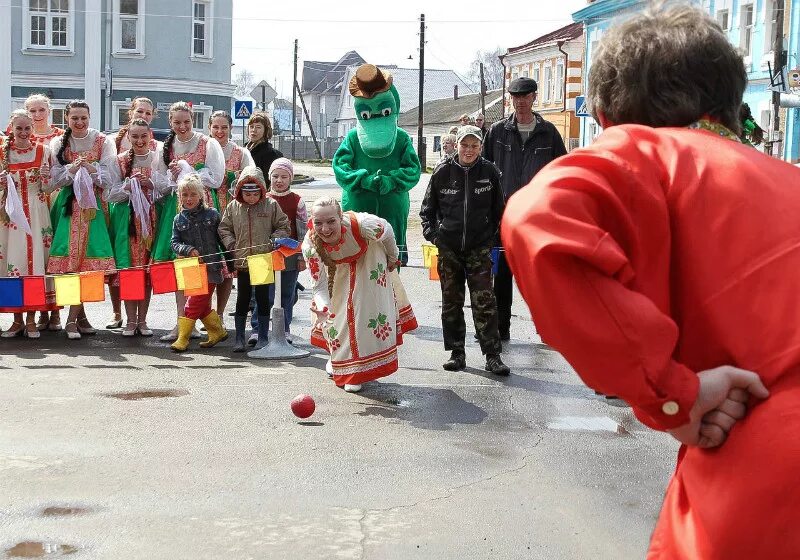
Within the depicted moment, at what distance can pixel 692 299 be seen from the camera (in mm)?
2152

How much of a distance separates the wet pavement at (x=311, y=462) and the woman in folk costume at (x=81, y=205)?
1050 mm

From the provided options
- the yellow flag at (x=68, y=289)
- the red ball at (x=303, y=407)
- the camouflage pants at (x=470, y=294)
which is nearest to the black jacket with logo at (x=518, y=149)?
the camouflage pants at (x=470, y=294)

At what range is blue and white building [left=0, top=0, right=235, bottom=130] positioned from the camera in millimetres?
38125

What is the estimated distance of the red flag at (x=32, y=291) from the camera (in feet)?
33.3

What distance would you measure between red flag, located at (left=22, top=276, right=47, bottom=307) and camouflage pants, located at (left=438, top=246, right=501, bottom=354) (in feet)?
11.3

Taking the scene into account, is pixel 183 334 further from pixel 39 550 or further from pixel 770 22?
pixel 770 22

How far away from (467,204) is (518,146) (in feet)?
4.46

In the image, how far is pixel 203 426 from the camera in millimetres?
7277

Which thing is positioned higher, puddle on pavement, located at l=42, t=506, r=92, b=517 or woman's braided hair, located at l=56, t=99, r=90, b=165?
woman's braided hair, located at l=56, t=99, r=90, b=165

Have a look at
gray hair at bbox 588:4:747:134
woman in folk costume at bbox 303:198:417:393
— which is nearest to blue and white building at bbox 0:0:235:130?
woman in folk costume at bbox 303:198:417:393

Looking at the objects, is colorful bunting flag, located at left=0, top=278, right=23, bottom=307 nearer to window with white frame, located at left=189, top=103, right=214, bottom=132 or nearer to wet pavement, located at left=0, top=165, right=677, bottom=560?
wet pavement, located at left=0, top=165, right=677, bottom=560

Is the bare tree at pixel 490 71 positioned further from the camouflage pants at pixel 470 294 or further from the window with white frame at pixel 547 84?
the camouflage pants at pixel 470 294

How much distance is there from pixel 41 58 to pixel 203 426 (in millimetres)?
33556

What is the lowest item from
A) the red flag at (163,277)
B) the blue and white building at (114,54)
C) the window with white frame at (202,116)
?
the red flag at (163,277)
